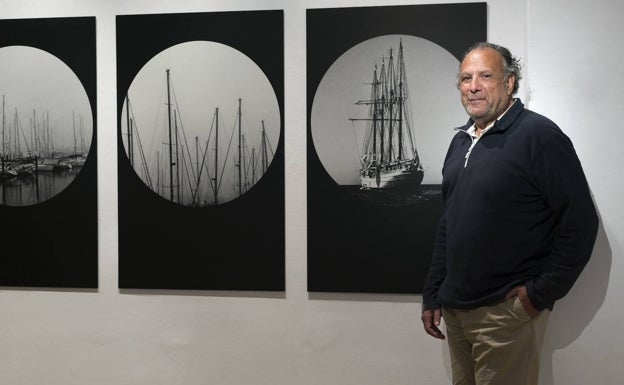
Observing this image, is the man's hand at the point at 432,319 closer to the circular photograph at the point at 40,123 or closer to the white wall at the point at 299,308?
the white wall at the point at 299,308

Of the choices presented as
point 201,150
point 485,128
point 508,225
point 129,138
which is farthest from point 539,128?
point 129,138

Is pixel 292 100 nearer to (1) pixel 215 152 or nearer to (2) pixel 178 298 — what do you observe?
(1) pixel 215 152

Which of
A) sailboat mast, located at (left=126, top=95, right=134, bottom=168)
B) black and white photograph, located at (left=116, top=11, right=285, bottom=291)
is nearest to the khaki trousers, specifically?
black and white photograph, located at (left=116, top=11, right=285, bottom=291)

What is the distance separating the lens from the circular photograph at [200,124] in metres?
2.52

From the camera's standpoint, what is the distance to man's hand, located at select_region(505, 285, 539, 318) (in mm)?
1784

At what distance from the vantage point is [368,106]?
246 cm

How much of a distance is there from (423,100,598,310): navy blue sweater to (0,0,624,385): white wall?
46 cm

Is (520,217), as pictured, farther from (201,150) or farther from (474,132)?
(201,150)

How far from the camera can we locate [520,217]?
71.0 inches

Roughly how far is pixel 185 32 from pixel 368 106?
86cm

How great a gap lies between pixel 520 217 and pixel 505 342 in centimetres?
39

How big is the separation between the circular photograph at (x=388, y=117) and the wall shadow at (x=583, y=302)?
0.64 m

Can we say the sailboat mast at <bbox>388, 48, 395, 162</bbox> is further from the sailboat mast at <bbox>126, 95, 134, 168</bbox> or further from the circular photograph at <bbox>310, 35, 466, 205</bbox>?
the sailboat mast at <bbox>126, 95, 134, 168</bbox>

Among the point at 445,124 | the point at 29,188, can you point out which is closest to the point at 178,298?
the point at 29,188
